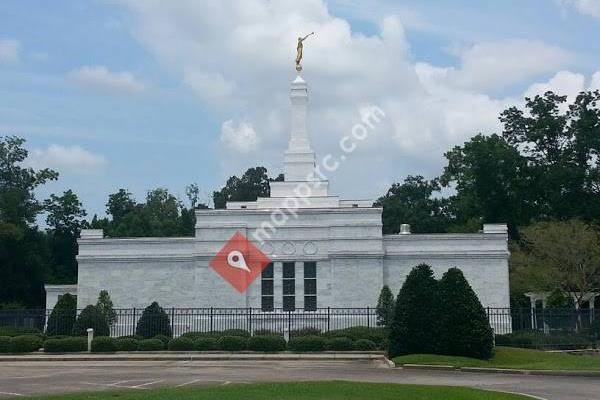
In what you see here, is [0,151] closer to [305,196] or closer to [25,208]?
[25,208]

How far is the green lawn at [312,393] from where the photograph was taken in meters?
16.1

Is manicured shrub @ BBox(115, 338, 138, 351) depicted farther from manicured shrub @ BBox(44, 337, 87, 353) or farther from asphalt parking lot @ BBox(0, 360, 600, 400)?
asphalt parking lot @ BBox(0, 360, 600, 400)

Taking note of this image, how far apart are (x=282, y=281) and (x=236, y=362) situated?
17224mm

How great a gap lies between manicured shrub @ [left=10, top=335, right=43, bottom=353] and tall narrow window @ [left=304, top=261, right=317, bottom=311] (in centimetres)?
1662

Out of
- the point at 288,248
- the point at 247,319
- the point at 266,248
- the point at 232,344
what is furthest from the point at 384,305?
the point at 232,344

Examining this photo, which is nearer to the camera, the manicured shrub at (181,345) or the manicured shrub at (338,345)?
the manicured shrub at (338,345)

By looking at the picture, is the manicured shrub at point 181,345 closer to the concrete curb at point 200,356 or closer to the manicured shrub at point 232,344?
the concrete curb at point 200,356

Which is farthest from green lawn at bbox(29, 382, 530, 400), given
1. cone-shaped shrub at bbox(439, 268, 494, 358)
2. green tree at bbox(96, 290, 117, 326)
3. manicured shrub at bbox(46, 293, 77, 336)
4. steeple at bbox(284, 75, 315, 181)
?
steeple at bbox(284, 75, 315, 181)

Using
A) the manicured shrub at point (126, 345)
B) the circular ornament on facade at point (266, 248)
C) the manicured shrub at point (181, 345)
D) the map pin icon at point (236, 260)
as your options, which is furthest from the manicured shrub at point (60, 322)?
the circular ornament on facade at point (266, 248)

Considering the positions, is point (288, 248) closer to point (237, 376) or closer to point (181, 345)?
point (181, 345)

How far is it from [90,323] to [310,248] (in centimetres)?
1381

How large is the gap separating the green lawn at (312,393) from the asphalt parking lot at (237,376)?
1940mm

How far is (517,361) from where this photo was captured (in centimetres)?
2720

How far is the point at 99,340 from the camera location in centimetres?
3456
